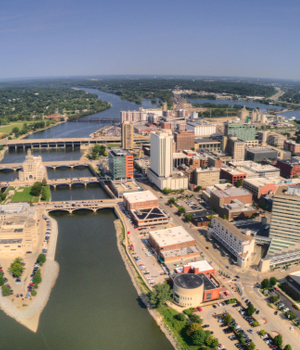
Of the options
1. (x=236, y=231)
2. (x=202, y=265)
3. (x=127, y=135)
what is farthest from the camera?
(x=127, y=135)

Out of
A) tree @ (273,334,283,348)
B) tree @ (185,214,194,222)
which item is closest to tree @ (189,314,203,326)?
tree @ (273,334,283,348)

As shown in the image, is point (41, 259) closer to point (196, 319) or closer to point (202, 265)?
point (202, 265)

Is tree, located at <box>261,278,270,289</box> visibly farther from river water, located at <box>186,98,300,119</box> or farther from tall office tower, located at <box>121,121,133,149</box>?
→ river water, located at <box>186,98,300,119</box>

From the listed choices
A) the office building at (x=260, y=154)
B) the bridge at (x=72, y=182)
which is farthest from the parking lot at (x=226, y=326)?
the office building at (x=260, y=154)

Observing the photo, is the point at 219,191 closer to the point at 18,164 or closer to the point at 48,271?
the point at 48,271

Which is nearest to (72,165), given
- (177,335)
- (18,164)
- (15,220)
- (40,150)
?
(18,164)

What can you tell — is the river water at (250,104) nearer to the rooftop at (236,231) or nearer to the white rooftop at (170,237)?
the rooftop at (236,231)

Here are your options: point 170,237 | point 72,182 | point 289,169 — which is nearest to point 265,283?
point 170,237
